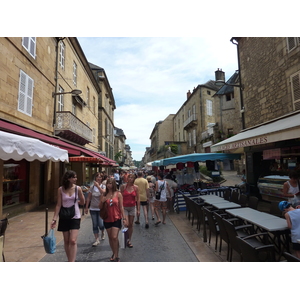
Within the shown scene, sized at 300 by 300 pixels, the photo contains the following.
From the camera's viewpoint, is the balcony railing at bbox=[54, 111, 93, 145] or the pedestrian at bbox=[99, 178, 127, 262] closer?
→ the pedestrian at bbox=[99, 178, 127, 262]

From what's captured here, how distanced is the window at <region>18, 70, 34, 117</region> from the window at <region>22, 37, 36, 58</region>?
1.14 metres

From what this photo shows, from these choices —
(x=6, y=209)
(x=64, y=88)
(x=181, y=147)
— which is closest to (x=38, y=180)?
(x=6, y=209)

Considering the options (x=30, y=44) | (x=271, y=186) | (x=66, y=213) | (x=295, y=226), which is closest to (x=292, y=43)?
(x=271, y=186)

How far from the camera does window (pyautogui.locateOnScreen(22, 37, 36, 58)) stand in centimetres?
838

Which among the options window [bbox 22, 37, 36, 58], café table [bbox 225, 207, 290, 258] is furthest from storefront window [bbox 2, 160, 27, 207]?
café table [bbox 225, 207, 290, 258]

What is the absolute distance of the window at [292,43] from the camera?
23.1 feet

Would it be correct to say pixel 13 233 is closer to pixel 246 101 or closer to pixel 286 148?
pixel 286 148

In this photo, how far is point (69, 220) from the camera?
10.7ft

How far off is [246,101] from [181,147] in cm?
2432

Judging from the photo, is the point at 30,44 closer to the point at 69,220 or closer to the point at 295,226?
the point at 69,220

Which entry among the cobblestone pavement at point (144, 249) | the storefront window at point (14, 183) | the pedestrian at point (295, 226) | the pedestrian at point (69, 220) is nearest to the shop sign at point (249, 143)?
the pedestrian at point (295, 226)

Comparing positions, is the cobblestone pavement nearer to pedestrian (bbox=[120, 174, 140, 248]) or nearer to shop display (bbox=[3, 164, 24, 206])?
pedestrian (bbox=[120, 174, 140, 248])

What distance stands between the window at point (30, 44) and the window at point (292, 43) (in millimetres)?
10070

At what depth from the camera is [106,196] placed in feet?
12.1
